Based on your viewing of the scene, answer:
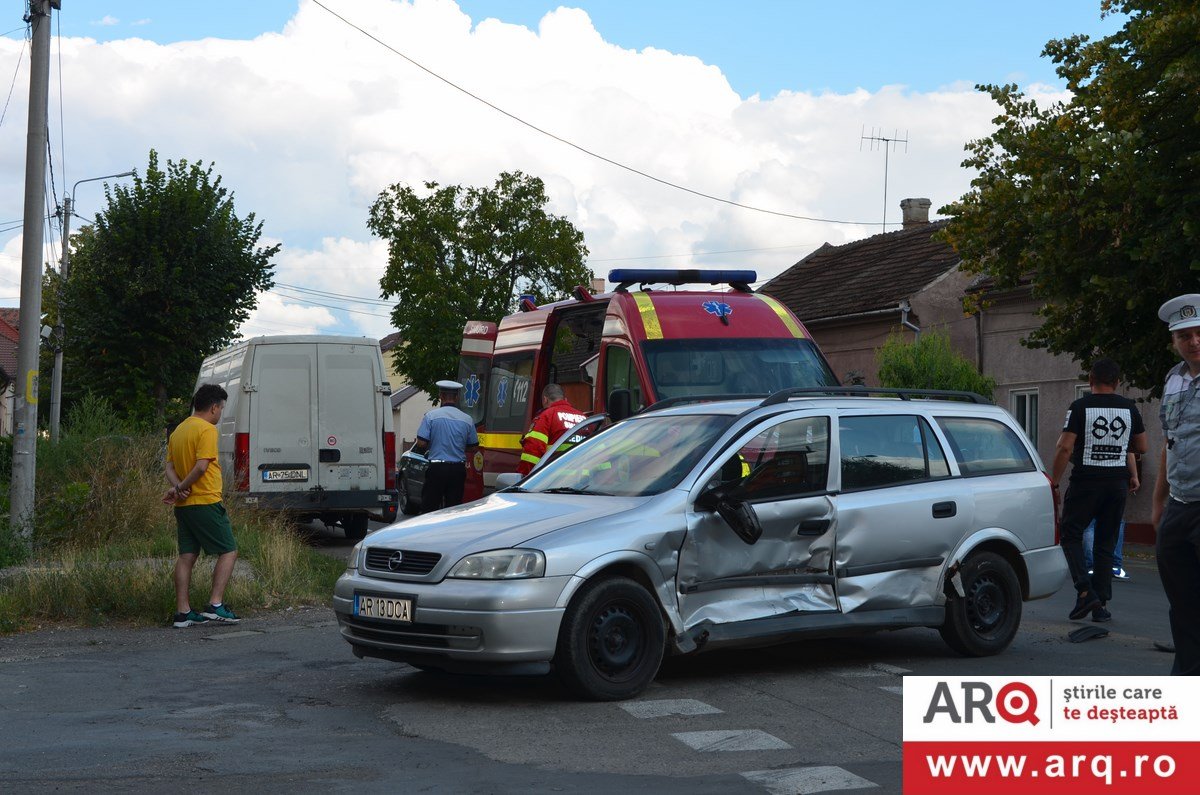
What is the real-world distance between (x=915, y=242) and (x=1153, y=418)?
12.0 metres

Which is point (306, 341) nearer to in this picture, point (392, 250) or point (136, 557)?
point (136, 557)

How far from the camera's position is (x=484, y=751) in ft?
20.8

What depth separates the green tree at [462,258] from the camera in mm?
53625

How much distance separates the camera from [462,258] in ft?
182

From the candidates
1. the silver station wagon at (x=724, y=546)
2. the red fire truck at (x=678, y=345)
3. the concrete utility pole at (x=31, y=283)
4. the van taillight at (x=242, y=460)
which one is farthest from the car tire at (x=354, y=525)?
the silver station wagon at (x=724, y=546)

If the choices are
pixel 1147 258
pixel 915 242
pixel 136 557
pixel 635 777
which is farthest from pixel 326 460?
pixel 915 242

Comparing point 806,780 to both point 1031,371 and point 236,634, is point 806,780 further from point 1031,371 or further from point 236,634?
point 1031,371

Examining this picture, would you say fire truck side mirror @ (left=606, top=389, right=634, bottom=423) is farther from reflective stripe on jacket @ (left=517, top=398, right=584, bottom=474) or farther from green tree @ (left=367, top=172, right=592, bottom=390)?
green tree @ (left=367, top=172, right=592, bottom=390)

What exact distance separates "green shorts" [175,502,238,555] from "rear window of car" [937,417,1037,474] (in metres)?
5.26

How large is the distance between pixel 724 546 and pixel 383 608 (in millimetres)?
1852

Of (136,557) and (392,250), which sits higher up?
(392,250)

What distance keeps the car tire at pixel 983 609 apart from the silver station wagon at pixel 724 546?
0.04 ft

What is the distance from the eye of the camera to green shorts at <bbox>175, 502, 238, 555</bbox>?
420 inches

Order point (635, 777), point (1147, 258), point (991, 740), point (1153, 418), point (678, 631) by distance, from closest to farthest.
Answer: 1. point (991, 740)
2. point (635, 777)
3. point (678, 631)
4. point (1147, 258)
5. point (1153, 418)
